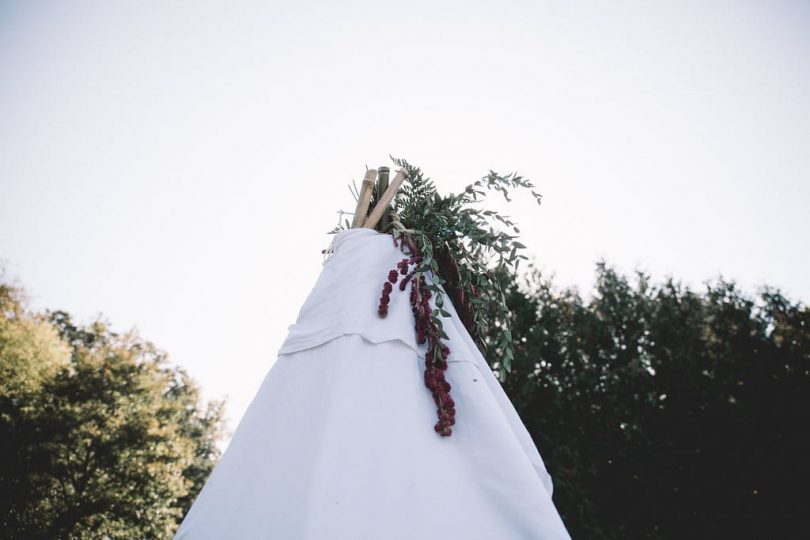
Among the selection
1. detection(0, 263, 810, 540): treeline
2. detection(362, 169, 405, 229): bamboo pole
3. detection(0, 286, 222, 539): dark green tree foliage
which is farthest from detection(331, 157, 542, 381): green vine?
detection(0, 286, 222, 539): dark green tree foliage

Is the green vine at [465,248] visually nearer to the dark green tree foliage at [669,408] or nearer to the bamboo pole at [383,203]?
the bamboo pole at [383,203]

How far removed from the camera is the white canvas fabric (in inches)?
47.2

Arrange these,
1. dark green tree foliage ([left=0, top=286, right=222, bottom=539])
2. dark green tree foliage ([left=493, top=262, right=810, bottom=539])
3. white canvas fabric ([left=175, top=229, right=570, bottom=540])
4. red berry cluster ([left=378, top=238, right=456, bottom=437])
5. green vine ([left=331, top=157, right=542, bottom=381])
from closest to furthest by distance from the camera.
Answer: white canvas fabric ([left=175, top=229, right=570, bottom=540]) → red berry cluster ([left=378, top=238, right=456, bottom=437]) → green vine ([left=331, top=157, right=542, bottom=381]) → dark green tree foliage ([left=493, top=262, right=810, bottom=539]) → dark green tree foliage ([left=0, top=286, right=222, bottom=539])

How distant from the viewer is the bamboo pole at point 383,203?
7.42ft

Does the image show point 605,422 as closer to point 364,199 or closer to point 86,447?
point 364,199

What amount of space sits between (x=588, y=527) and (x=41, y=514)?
612 inches

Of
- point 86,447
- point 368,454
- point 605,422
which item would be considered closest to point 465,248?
point 368,454

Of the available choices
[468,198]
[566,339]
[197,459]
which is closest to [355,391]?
[468,198]

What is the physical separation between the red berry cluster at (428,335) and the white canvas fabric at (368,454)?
0.04 meters

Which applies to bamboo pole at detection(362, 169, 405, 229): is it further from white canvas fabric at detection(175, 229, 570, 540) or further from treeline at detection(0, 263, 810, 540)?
treeline at detection(0, 263, 810, 540)

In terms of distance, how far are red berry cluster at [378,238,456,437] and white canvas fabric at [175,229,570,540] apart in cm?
4

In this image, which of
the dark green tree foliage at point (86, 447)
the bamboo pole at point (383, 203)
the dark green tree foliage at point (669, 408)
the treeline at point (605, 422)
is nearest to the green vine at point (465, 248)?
the bamboo pole at point (383, 203)

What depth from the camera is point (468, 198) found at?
2453 mm

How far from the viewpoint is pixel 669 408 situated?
12.1 meters
